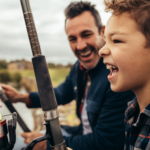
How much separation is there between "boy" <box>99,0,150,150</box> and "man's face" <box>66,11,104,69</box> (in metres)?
0.75

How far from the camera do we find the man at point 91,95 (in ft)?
4.36

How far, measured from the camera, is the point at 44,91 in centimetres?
71

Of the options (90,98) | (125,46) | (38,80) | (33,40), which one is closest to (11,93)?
(90,98)

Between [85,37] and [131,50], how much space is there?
965 millimetres

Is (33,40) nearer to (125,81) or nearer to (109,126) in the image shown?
(125,81)

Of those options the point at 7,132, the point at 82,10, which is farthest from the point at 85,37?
the point at 7,132

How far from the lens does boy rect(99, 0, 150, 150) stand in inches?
27.8

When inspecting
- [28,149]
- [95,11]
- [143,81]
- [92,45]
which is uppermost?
[95,11]

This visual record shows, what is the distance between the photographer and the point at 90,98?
1.59 m

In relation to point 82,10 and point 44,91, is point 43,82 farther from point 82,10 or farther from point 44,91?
point 82,10

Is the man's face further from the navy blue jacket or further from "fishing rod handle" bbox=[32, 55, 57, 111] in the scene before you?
"fishing rod handle" bbox=[32, 55, 57, 111]

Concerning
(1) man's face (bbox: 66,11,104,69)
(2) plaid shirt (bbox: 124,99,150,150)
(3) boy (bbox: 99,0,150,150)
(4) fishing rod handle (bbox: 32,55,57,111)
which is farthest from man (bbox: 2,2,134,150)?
(4) fishing rod handle (bbox: 32,55,57,111)

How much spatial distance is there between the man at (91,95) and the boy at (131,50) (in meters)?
0.43

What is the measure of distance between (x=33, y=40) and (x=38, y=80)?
18cm
